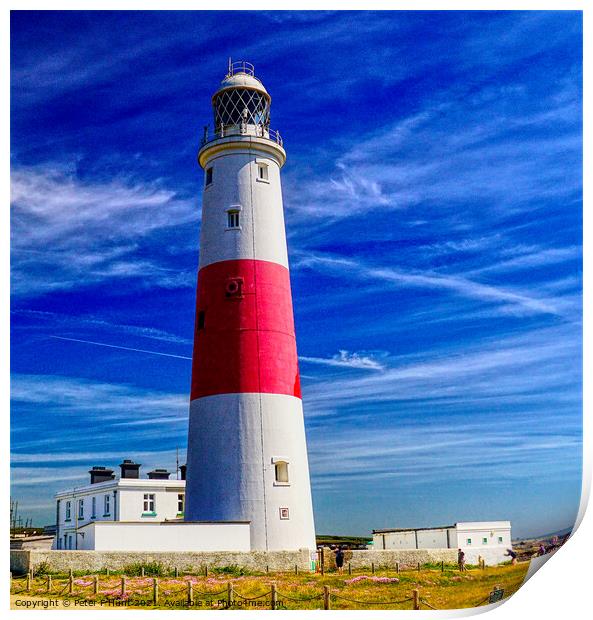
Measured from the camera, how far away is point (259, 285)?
23.5 m

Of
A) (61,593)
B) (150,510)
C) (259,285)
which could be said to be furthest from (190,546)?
(150,510)

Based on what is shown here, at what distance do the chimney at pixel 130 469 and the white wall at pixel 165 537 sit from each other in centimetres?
881

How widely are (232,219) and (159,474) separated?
1287 cm

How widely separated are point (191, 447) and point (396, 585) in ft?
20.3

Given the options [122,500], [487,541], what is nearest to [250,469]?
[487,541]

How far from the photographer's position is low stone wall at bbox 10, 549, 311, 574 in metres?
19.3

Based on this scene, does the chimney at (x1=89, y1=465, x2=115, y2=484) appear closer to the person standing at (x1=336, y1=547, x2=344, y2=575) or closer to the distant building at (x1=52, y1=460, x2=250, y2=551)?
the distant building at (x1=52, y1=460, x2=250, y2=551)

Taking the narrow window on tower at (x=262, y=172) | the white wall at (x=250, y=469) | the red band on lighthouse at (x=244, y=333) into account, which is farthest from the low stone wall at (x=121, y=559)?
the narrow window on tower at (x=262, y=172)

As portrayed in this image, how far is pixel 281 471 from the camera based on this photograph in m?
22.9

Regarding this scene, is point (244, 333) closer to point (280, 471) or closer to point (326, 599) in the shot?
point (280, 471)

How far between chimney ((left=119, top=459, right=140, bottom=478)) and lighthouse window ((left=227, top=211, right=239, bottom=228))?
10.4 meters

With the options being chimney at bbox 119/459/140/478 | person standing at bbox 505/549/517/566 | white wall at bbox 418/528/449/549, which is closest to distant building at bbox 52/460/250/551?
chimney at bbox 119/459/140/478

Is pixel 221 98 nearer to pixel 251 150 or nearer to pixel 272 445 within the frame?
pixel 251 150

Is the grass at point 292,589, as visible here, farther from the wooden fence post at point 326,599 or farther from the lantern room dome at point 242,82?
the lantern room dome at point 242,82
